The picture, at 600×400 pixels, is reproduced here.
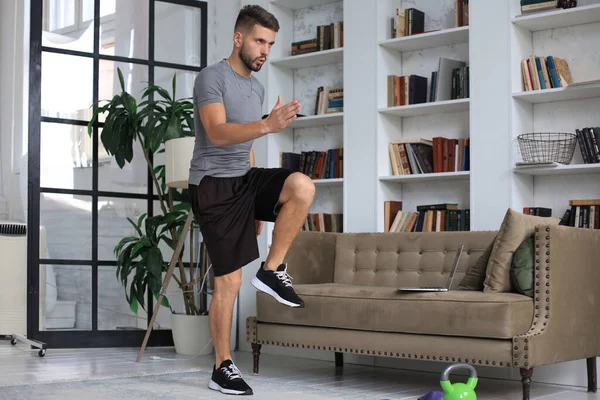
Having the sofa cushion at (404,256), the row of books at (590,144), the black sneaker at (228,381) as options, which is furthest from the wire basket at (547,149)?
the black sneaker at (228,381)

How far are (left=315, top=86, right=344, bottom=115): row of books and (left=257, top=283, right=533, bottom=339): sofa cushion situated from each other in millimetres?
1688

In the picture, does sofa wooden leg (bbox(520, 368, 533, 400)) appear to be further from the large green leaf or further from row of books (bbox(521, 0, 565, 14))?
the large green leaf

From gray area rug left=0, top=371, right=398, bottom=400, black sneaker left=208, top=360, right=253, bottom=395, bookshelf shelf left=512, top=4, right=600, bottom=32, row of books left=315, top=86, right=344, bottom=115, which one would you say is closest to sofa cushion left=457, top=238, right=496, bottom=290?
gray area rug left=0, top=371, right=398, bottom=400

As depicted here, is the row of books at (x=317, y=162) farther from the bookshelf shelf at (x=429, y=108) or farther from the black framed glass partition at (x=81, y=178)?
the black framed glass partition at (x=81, y=178)

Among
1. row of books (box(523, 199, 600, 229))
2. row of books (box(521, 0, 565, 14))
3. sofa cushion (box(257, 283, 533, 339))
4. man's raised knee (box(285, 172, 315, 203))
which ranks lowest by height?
sofa cushion (box(257, 283, 533, 339))

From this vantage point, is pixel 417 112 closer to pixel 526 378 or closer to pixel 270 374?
pixel 270 374

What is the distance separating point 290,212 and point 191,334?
2.19m

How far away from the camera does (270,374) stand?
14.2ft

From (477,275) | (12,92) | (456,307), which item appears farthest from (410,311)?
(12,92)

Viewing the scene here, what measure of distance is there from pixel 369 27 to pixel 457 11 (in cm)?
58

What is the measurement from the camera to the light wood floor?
12.1 ft

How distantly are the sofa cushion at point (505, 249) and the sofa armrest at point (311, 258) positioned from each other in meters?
1.21

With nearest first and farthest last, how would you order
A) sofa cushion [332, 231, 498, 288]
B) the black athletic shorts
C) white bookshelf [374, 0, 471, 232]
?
1. the black athletic shorts
2. sofa cushion [332, 231, 498, 288]
3. white bookshelf [374, 0, 471, 232]

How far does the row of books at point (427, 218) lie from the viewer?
187 inches
